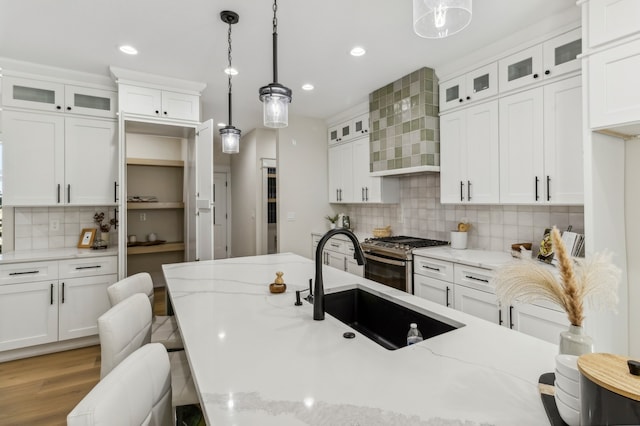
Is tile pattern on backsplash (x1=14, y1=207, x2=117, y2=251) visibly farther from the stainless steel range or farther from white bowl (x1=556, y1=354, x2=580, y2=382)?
white bowl (x1=556, y1=354, x2=580, y2=382)

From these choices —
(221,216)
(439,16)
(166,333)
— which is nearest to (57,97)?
(166,333)

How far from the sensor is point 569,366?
66 centimetres

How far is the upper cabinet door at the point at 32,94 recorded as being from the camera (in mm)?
2936

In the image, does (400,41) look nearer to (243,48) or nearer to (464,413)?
(243,48)

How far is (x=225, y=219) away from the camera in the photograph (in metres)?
7.19

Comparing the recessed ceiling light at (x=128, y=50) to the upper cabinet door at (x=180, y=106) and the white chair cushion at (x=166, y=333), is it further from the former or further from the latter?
the white chair cushion at (x=166, y=333)

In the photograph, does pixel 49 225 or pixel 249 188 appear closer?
pixel 49 225

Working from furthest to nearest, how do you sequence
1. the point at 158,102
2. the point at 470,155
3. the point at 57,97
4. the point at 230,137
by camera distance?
the point at 158,102, the point at 57,97, the point at 470,155, the point at 230,137

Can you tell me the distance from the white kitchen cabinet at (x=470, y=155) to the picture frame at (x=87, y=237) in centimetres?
383

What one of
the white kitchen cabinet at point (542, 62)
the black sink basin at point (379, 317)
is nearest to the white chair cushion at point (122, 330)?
the black sink basin at point (379, 317)

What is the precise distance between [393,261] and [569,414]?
245 cm

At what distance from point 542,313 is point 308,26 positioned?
2.62 meters

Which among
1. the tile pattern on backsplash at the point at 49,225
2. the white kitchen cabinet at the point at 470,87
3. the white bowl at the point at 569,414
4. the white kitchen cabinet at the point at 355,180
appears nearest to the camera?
the white bowl at the point at 569,414

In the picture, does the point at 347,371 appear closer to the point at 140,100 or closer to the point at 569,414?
the point at 569,414
